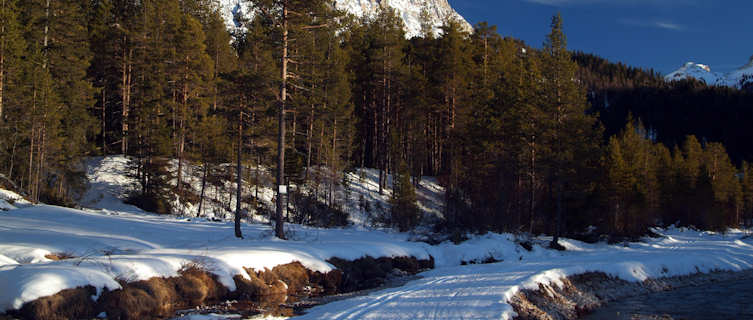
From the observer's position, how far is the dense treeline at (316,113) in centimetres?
2008

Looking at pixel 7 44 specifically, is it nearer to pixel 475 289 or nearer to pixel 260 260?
pixel 260 260

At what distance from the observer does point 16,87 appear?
25578 mm

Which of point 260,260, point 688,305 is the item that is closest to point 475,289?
→ point 260,260

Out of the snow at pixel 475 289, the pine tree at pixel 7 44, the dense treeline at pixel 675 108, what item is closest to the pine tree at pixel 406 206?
the snow at pixel 475 289

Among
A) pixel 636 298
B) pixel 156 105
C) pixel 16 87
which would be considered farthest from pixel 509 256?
pixel 16 87

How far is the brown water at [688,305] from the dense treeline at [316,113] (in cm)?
952

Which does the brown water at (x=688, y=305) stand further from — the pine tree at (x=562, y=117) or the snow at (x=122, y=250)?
the pine tree at (x=562, y=117)

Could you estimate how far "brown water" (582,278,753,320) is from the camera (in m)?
11.4

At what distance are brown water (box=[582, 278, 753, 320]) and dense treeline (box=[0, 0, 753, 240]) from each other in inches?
375

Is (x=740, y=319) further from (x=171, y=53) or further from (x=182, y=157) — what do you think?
(x=171, y=53)

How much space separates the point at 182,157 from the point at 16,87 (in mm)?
9422

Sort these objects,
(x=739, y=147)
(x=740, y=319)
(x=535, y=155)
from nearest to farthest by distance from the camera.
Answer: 1. (x=740, y=319)
2. (x=535, y=155)
3. (x=739, y=147)

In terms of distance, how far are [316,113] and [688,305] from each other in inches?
1046

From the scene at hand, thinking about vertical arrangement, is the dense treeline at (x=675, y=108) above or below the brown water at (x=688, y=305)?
above
